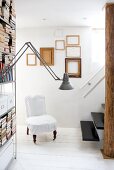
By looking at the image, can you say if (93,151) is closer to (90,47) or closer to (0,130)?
(0,130)

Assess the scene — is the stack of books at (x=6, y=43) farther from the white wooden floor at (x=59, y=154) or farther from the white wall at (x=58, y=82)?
the white wall at (x=58, y=82)

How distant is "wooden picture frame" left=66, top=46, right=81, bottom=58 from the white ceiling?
506 millimetres

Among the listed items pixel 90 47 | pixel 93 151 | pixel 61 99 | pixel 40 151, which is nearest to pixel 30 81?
pixel 61 99

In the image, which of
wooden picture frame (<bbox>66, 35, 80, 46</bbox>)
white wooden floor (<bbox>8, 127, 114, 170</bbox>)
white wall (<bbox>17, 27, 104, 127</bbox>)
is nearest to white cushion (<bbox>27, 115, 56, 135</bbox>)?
white wooden floor (<bbox>8, 127, 114, 170</bbox>)

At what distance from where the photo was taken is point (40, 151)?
3.62m

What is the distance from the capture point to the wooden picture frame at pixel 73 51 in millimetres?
4879

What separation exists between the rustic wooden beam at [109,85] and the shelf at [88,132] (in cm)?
33

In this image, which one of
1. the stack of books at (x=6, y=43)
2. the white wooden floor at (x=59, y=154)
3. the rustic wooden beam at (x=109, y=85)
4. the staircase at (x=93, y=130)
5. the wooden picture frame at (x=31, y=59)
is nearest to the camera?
the stack of books at (x=6, y=43)

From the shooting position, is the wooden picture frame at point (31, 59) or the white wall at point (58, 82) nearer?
the white wall at point (58, 82)

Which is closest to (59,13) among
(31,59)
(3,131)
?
(31,59)

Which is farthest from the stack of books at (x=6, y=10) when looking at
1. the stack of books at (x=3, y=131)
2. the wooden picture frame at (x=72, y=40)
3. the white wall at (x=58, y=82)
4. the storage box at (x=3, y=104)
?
the wooden picture frame at (x=72, y=40)

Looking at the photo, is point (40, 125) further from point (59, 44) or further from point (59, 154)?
point (59, 44)

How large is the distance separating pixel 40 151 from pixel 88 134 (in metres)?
0.91

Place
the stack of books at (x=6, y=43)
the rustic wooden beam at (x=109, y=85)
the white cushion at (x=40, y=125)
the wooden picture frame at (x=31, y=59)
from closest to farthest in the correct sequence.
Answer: the stack of books at (x=6, y=43)
the rustic wooden beam at (x=109, y=85)
the white cushion at (x=40, y=125)
the wooden picture frame at (x=31, y=59)
